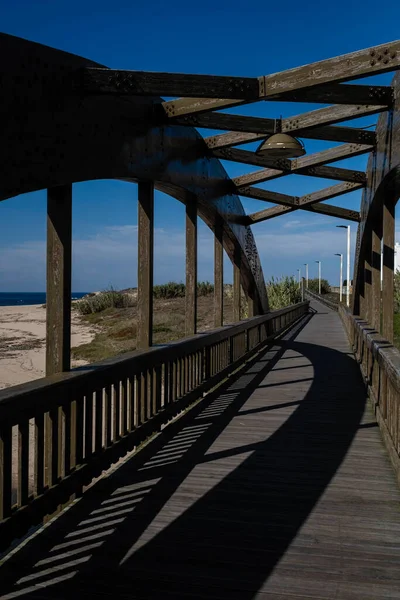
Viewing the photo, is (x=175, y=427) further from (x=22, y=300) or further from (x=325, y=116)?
(x=22, y=300)

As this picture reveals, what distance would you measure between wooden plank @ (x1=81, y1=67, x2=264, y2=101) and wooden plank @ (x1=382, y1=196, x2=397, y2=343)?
3002mm

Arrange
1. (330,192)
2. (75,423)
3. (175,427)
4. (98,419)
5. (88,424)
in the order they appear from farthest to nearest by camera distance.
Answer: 1. (330,192)
2. (175,427)
3. (98,419)
4. (88,424)
5. (75,423)

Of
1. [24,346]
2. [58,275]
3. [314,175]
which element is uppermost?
[314,175]

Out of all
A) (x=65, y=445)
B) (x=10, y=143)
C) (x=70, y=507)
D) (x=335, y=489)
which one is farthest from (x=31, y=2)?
(x=335, y=489)

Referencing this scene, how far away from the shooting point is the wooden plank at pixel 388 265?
685 cm

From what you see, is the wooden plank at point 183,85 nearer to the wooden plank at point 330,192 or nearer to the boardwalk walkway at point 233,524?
the boardwalk walkway at point 233,524

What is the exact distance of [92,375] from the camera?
388 centimetres

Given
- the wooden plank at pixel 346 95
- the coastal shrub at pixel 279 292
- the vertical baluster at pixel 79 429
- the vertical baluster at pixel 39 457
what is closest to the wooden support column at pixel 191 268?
the wooden plank at pixel 346 95

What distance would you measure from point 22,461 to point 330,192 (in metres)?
8.47

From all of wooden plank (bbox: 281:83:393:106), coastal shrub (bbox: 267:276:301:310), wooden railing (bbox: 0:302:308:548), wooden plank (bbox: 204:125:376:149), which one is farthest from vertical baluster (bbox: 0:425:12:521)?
coastal shrub (bbox: 267:276:301:310)

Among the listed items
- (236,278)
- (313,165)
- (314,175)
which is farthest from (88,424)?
(236,278)

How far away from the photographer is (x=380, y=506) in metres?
3.70

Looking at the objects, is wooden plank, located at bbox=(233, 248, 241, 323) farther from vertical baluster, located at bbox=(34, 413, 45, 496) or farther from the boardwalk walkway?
Result: vertical baluster, located at bbox=(34, 413, 45, 496)

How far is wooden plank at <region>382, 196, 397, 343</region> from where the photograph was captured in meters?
6.85
